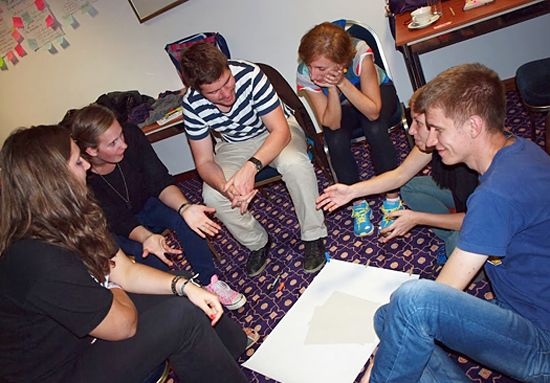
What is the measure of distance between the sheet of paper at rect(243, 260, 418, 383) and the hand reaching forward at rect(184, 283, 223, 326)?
380 mm

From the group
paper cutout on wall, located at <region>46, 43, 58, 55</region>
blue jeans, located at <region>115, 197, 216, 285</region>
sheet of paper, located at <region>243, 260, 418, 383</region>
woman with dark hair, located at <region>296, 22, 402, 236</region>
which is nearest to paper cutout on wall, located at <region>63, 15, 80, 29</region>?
paper cutout on wall, located at <region>46, 43, 58, 55</region>

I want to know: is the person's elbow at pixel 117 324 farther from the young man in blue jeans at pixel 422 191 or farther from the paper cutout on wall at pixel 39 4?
the paper cutout on wall at pixel 39 4

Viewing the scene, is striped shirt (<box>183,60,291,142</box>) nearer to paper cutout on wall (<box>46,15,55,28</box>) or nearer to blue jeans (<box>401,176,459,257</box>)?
blue jeans (<box>401,176,459,257</box>)

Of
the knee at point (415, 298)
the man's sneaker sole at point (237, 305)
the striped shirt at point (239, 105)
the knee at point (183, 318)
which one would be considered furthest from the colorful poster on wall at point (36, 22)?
the knee at point (415, 298)

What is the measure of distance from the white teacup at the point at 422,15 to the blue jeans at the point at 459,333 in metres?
1.66

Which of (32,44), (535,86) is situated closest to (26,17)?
(32,44)

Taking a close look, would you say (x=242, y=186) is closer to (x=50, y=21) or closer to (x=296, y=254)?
(x=296, y=254)

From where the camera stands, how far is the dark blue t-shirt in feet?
3.03

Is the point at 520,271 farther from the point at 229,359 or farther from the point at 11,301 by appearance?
the point at 11,301

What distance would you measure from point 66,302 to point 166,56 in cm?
248

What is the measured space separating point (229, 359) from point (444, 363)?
2.14 ft

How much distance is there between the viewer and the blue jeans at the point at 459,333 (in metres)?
0.93

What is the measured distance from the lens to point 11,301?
998 mm

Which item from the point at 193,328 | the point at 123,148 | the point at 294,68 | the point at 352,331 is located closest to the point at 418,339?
the point at 352,331
